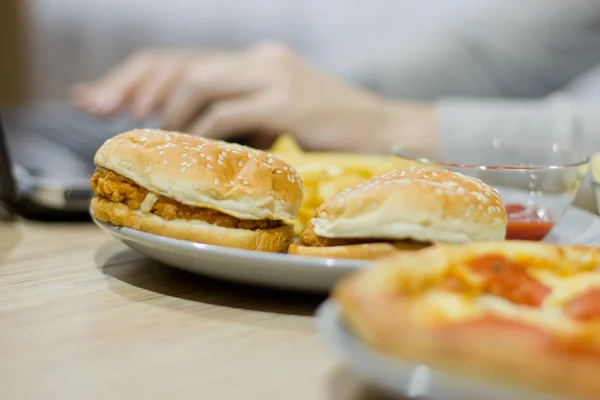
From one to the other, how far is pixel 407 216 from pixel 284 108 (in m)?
0.97

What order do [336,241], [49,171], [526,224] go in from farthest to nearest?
1. [49,171]
2. [526,224]
3. [336,241]

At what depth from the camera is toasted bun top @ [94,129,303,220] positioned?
0.84 metres

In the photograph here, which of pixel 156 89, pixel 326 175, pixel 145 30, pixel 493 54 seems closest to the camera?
pixel 326 175

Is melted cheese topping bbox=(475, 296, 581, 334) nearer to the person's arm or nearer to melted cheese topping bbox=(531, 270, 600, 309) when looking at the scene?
melted cheese topping bbox=(531, 270, 600, 309)

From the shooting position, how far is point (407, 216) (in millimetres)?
738

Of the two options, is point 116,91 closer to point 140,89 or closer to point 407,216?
point 140,89

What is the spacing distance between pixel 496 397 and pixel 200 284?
52 cm

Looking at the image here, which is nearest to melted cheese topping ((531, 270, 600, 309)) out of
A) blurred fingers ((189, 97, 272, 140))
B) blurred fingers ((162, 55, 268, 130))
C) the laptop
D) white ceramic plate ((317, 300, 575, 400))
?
white ceramic plate ((317, 300, 575, 400))

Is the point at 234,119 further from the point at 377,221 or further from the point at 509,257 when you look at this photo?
the point at 509,257

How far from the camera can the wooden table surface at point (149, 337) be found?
559 mm

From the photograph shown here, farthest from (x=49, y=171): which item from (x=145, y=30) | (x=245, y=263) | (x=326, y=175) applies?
(x=145, y=30)

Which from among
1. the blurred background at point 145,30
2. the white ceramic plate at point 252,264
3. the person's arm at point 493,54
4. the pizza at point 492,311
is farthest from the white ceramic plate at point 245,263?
the blurred background at point 145,30

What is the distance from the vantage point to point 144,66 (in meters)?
2.22

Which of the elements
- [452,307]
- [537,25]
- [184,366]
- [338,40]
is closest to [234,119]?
[184,366]
